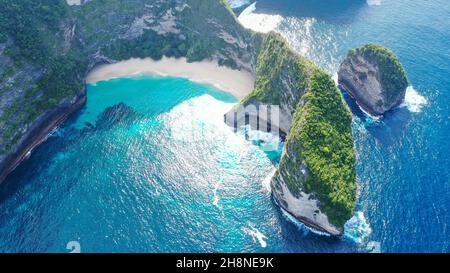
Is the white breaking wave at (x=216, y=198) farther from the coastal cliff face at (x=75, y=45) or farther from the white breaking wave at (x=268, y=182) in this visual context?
the coastal cliff face at (x=75, y=45)

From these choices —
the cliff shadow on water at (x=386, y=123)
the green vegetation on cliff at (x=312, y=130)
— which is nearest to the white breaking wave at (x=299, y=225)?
the green vegetation on cliff at (x=312, y=130)

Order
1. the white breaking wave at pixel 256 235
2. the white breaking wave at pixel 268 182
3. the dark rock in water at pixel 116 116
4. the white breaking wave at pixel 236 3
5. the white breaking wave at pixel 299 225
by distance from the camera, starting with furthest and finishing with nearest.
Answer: the white breaking wave at pixel 236 3
the dark rock in water at pixel 116 116
the white breaking wave at pixel 268 182
the white breaking wave at pixel 299 225
the white breaking wave at pixel 256 235

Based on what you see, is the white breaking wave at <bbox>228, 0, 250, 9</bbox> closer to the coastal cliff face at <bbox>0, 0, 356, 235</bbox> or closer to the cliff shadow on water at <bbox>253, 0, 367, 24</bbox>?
the cliff shadow on water at <bbox>253, 0, 367, 24</bbox>

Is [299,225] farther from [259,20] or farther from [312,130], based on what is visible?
[259,20]

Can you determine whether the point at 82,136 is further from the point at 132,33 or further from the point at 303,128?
the point at 303,128

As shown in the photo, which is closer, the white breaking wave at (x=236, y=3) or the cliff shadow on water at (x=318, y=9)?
the cliff shadow on water at (x=318, y=9)

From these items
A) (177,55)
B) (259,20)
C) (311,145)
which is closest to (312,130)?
(311,145)

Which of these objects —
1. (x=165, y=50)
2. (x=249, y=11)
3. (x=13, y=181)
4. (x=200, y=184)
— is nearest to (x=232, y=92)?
(x=165, y=50)

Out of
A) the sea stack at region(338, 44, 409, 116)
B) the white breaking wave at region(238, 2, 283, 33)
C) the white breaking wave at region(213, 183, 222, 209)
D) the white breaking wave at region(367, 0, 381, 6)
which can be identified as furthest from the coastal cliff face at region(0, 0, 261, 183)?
the white breaking wave at region(367, 0, 381, 6)
